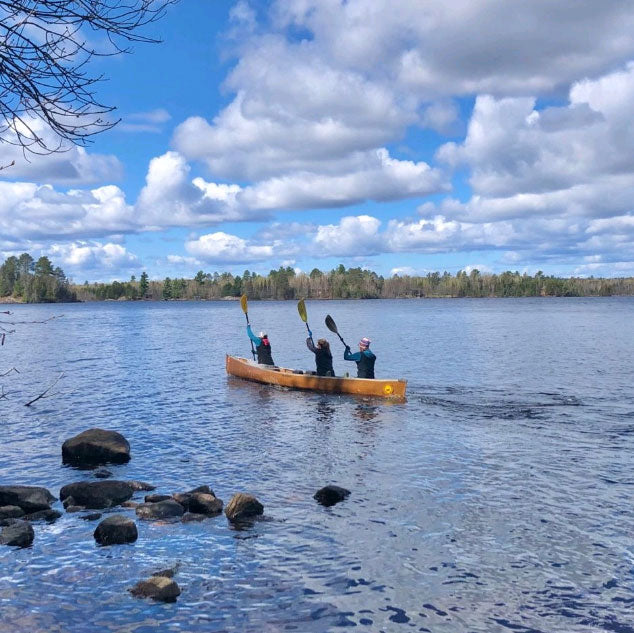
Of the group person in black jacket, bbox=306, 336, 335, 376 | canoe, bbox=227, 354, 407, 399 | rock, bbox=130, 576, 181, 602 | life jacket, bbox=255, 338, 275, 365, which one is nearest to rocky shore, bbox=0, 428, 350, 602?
rock, bbox=130, 576, 181, 602

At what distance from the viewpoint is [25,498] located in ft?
39.0

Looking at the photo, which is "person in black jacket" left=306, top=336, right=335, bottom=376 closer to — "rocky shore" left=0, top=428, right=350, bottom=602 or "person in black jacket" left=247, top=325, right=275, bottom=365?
"person in black jacket" left=247, top=325, right=275, bottom=365

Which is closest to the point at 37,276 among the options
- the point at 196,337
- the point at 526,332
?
the point at 196,337

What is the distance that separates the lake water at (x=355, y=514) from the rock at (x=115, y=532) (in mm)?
201

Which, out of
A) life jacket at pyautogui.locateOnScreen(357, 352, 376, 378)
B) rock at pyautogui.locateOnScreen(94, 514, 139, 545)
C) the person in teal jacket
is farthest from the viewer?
life jacket at pyautogui.locateOnScreen(357, 352, 376, 378)

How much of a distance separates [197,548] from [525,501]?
6214mm

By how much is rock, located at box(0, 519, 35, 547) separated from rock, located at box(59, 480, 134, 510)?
4.80 ft

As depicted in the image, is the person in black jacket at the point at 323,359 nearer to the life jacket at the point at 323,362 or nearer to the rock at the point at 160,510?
the life jacket at the point at 323,362

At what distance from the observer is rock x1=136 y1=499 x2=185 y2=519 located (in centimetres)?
1141

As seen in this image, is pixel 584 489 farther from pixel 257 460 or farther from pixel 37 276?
pixel 37 276

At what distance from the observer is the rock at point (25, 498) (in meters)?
11.8

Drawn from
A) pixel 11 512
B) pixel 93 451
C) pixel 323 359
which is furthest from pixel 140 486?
pixel 323 359

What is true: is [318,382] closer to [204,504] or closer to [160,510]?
[204,504]

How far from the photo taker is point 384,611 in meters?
8.06
